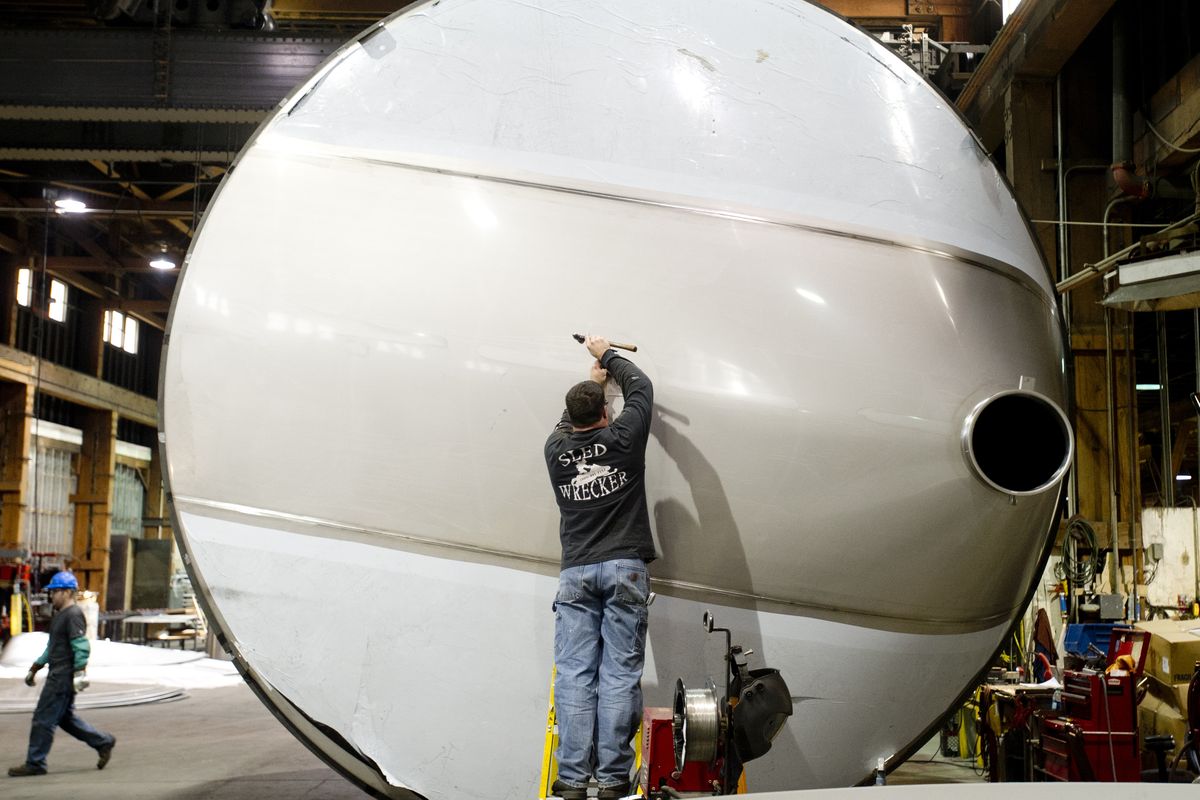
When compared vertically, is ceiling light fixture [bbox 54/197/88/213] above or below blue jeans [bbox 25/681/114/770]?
above

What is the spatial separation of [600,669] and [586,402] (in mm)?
635

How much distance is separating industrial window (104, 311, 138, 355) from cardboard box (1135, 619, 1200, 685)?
19.9 meters

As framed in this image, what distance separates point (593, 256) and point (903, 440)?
873mm

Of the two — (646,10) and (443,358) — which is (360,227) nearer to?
(443,358)

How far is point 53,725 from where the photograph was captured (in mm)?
6410

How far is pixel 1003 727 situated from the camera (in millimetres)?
5598

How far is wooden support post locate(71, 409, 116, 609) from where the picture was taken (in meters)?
20.5

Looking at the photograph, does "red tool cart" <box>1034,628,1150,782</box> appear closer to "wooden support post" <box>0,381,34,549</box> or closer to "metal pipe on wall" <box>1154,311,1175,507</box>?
"metal pipe on wall" <box>1154,311,1175,507</box>

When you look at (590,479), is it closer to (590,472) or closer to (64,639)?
(590,472)

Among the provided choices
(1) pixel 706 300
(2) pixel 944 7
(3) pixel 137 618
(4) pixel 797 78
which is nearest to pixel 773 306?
(1) pixel 706 300

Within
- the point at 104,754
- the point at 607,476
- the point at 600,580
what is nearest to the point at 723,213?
the point at 607,476

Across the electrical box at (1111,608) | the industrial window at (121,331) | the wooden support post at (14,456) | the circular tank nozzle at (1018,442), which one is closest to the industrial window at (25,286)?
the wooden support post at (14,456)

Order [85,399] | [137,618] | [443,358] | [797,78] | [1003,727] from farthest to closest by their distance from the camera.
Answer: [85,399] → [137,618] → [1003,727] → [797,78] → [443,358]

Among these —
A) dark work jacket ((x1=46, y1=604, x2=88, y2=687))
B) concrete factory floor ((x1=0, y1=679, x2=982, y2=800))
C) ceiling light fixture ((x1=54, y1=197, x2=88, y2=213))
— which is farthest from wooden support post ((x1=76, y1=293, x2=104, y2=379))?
dark work jacket ((x1=46, y1=604, x2=88, y2=687))
